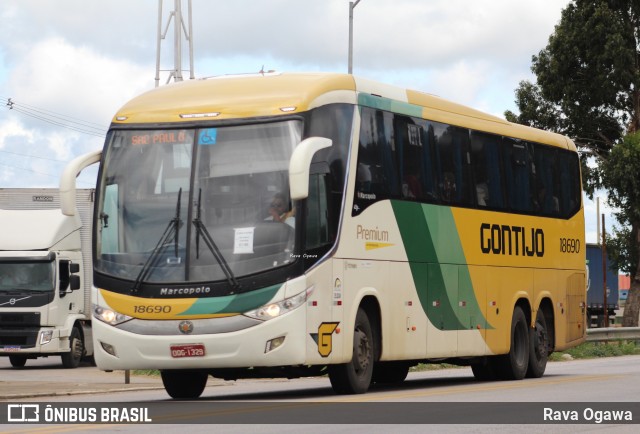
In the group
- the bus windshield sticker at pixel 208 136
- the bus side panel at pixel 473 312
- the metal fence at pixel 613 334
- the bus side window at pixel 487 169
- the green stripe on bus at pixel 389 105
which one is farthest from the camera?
the metal fence at pixel 613 334

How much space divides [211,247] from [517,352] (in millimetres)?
8373

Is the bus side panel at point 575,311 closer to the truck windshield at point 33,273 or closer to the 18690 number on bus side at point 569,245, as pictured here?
the 18690 number on bus side at point 569,245

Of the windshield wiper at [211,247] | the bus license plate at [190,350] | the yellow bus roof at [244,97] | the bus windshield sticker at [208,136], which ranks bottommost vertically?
the bus license plate at [190,350]

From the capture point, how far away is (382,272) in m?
19.3

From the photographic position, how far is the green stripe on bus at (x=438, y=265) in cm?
2020

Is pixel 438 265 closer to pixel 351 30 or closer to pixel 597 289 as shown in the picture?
pixel 351 30

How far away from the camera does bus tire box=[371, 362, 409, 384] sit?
22.8 m

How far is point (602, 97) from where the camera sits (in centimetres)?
5394

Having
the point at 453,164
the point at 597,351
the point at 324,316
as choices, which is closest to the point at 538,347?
the point at 453,164

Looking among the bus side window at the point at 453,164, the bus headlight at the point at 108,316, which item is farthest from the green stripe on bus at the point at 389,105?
the bus headlight at the point at 108,316

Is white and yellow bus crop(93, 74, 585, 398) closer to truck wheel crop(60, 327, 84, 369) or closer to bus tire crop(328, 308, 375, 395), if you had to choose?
bus tire crop(328, 308, 375, 395)

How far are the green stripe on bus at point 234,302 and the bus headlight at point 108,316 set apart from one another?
0.87m

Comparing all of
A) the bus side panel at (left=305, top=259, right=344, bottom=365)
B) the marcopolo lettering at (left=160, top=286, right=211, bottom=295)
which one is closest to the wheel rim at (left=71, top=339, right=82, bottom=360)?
the bus side panel at (left=305, top=259, right=344, bottom=365)

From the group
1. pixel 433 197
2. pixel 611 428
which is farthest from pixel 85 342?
pixel 611 428
